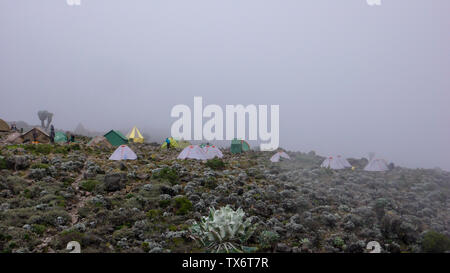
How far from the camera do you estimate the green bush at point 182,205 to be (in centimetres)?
1098

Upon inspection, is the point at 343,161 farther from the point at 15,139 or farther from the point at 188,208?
the point at 15,139

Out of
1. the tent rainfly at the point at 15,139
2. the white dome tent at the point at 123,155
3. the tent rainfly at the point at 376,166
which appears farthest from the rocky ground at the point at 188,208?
the tent rainfly at the point at 15,139

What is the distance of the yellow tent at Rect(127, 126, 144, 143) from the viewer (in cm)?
3544

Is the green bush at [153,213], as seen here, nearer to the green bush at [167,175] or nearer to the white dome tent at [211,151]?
the green bush at [167,175]

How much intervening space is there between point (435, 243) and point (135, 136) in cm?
3266

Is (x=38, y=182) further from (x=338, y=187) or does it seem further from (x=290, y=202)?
(x=338, y=187)

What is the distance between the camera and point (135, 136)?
3569 cm

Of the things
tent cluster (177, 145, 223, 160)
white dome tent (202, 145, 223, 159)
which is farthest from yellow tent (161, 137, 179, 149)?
tent cluster (177, 145, 223, 160)

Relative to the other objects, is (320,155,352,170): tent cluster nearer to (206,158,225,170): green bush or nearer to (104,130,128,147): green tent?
(206,158,225,170): green bush

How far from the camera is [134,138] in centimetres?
3550

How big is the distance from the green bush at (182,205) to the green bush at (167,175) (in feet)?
11.3

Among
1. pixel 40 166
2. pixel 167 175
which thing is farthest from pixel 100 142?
pixel 167 175
